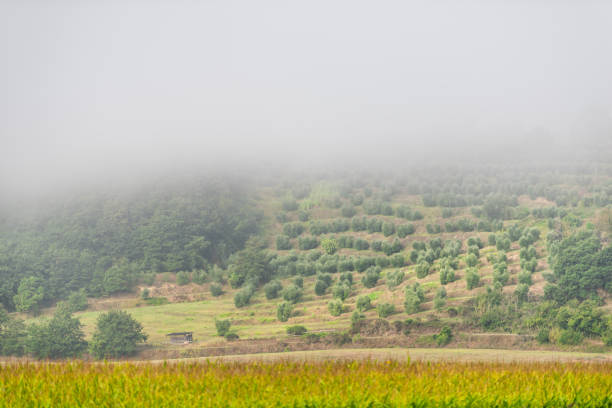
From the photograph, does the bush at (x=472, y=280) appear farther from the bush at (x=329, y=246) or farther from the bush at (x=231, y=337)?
the bush at (x=231, y=337)

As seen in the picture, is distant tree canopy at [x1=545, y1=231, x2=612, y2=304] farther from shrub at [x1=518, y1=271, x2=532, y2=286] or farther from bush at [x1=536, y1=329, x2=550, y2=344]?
bush at [x1=536, y1=329, x2=550, y2=344]

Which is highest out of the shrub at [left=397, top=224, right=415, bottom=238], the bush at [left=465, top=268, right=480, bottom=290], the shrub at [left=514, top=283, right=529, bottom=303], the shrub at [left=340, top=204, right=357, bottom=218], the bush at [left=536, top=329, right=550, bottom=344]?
the shrub at [left=340, top=204, right=357, bottom=218]

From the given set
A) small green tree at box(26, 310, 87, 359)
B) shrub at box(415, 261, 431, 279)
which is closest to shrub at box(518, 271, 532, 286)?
shrub at box(415, 261, 431, 279)

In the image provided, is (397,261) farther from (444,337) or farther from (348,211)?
(348,211)

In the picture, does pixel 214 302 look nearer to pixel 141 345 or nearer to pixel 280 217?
pixel 141 345

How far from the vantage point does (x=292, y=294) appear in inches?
763

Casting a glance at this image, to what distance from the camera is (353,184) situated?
2850 centimetres

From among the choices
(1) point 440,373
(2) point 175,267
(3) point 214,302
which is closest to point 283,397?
(1) point 440,373

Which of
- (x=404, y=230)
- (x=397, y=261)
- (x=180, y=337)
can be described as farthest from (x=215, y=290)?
(x=404, y=230)

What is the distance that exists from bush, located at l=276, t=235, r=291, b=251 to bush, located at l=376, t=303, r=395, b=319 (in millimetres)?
7055

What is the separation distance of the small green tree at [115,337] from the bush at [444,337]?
10370 millimetres

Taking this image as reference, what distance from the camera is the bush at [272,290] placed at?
1980 cm

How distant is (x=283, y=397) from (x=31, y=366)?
5951 millimetres

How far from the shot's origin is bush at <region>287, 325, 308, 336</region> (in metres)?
17.1
